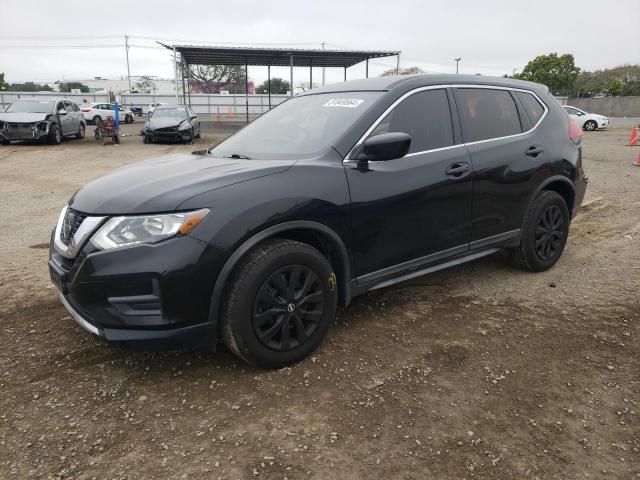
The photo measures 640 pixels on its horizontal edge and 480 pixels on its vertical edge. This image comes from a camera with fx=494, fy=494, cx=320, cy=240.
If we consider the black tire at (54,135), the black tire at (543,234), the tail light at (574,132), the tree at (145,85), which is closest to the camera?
the black tire at (543,234)

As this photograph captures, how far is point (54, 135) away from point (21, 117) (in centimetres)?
115

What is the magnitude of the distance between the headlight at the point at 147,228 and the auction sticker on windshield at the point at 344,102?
147 cm

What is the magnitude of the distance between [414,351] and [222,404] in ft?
4.13

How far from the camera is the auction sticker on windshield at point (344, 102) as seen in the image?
3.48 m

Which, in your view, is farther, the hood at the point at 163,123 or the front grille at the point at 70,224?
the hood at the point at 163,123

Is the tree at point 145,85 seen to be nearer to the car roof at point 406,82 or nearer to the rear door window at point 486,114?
the car roof at point 406,82

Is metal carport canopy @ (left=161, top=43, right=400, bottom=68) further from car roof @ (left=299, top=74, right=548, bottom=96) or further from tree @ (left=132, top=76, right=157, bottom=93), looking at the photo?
tree @ (left=132, top=76, right=157, bottom=93)

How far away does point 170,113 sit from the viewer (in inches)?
744

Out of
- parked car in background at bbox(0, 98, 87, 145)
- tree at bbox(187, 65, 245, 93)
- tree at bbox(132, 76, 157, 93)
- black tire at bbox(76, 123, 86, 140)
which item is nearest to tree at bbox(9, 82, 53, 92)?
tree at bbox(132, 76, 157, 93)

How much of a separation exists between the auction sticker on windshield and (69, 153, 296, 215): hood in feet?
2.47

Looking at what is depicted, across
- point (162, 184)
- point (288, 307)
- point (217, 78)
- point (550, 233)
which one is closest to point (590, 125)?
point (550, 233)

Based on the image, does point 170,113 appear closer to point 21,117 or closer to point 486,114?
point 21,117

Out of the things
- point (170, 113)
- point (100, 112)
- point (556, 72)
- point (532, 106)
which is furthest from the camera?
point (556, 72)

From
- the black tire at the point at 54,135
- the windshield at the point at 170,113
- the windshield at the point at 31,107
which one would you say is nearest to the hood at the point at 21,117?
the windshield at the point at 31,107
